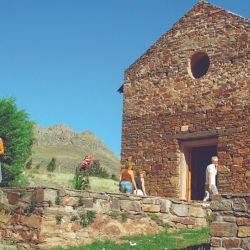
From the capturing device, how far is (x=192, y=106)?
627 inches

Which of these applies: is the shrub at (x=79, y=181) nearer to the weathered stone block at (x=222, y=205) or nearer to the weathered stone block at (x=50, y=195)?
the weathered stone block at (x=50, y=195)

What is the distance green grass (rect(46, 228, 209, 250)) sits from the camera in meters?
9.75

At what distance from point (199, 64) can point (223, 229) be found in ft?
31.3

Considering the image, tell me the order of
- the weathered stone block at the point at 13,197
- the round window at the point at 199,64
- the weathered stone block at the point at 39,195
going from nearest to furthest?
the weathered stone block at the point at 39,195
the weathered stone block at the point at 13,197
the round window at the point at 199,64

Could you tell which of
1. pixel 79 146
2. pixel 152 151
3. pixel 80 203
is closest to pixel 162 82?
pixel 152 151

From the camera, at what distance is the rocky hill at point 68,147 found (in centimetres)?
5085

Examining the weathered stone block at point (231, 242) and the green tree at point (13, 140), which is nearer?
the weathered stone block at point (231, 242)

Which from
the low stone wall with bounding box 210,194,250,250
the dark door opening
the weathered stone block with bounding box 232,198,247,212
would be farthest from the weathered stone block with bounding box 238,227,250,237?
the dark door opening

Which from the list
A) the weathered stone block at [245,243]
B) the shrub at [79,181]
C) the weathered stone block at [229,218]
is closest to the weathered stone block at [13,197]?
the shrub at [79,181]

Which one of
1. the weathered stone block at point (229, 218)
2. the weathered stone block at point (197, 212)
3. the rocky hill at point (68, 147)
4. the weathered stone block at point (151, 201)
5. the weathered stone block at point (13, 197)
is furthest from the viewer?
the rocky hill at point (68, 147)

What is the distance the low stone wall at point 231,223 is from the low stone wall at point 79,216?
3.33 metres

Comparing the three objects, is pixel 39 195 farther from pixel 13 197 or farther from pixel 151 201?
pixel 151 201

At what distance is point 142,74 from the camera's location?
17578 millimetres

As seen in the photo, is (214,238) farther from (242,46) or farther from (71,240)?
(242,46)
